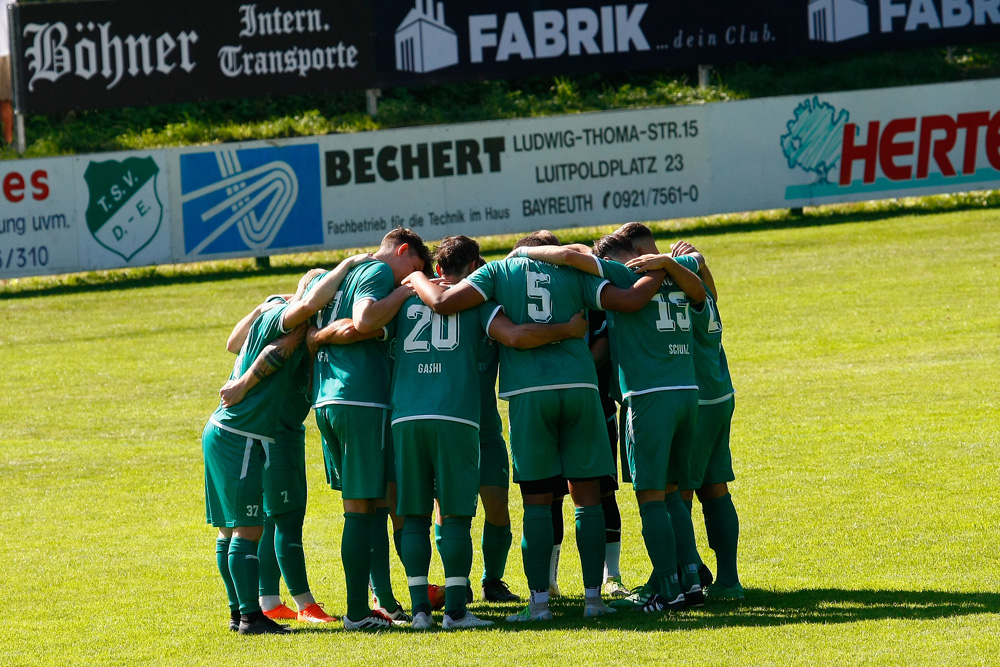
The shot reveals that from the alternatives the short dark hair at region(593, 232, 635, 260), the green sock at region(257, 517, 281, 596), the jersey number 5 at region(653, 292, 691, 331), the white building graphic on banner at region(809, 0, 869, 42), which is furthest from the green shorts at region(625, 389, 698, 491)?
the white building graphic on banner at region(809, 0, 869, 42)

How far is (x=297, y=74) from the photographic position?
2667 centimetres

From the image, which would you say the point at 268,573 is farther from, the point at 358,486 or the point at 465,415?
the point at 465,415

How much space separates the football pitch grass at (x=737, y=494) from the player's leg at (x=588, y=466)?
25 cm

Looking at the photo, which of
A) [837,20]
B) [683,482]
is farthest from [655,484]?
[837,20]

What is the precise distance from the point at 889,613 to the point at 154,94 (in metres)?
22.6

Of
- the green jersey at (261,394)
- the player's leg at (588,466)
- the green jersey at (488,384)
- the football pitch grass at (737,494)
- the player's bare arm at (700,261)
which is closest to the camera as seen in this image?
the football pitch grass at (737,494)

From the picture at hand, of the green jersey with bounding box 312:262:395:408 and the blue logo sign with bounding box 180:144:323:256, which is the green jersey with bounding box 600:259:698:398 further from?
the blue logo sign with bounding box 180:144:323:256

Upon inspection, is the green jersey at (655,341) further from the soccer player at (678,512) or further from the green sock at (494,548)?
the green sock at (494,548)

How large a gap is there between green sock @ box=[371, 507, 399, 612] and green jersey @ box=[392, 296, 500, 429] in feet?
2.66

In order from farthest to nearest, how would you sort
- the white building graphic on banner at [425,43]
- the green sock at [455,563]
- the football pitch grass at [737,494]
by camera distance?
the white building graphic on banner at [425,43] < the green sock at [455,563] < the football pitch grass at [737,494]

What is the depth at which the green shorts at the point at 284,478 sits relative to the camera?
7824 mm

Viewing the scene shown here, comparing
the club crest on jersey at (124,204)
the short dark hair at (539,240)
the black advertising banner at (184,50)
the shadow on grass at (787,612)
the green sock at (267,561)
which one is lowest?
the shadow on grass at (787,612)

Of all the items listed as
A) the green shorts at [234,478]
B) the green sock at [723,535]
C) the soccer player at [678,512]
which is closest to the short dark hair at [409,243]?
the soccer player at [678,512]

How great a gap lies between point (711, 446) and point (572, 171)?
16.9 m
